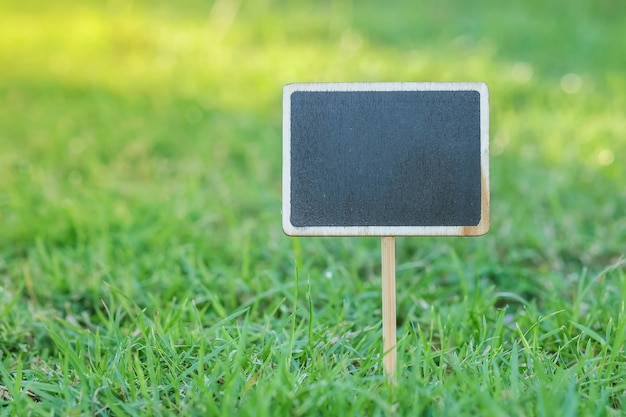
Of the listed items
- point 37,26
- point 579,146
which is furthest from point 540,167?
point 37,26

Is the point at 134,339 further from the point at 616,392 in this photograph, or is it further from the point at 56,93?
the point at 56,93

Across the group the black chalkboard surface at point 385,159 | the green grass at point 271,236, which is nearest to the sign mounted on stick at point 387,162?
the black chalkboard surface at point 385,159

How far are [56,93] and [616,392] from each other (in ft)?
13.6

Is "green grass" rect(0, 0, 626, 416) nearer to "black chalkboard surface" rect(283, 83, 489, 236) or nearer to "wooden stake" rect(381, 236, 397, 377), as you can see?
"wooden stake" rect(381, 236, 397, 377)

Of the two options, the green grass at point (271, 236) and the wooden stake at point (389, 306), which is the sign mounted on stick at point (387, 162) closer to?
the wooden stake at point (389, 306)

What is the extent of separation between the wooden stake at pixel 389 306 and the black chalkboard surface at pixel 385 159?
50 mm

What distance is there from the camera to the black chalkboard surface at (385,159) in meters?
1.83

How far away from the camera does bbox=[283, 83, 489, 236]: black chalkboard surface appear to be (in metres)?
1.83

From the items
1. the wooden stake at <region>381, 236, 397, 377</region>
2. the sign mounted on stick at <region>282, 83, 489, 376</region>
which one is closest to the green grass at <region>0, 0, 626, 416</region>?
the wooden stake at <region>381, 236, 397, 377</region>

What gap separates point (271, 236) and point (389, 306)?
1.32 m

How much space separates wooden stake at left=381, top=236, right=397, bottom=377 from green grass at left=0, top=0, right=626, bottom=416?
0.05 meters

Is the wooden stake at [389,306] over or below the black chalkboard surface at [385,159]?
below

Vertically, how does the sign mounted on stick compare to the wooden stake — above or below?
above

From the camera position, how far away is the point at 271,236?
3.11 m
